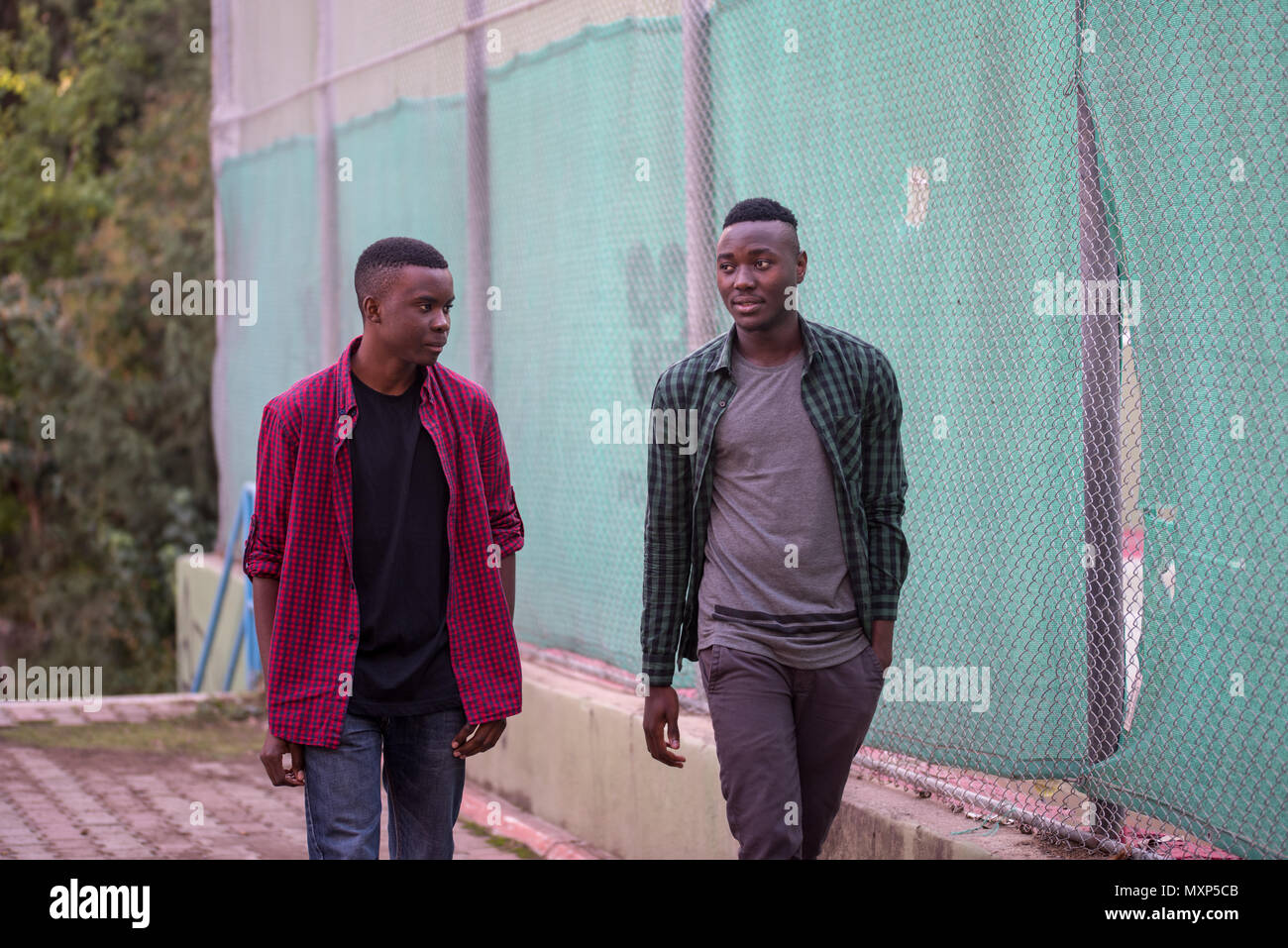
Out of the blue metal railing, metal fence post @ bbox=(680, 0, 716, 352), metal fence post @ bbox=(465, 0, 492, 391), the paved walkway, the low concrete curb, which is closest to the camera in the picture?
metal fence post @ bbox=(680, 0, 716, 352)

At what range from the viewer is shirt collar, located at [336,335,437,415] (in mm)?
3918

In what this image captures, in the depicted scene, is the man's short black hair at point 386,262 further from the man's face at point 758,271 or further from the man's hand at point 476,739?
the man's hand at point 476,739

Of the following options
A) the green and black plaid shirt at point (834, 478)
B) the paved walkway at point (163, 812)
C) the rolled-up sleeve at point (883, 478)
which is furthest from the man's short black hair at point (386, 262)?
the paved walkway at point (163, 812)

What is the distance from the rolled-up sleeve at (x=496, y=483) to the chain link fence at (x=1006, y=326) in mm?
1725

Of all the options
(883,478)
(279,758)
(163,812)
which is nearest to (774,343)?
(883,478)

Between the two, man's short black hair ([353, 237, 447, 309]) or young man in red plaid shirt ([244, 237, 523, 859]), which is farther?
man's short black hair ([353, 237, 447, 309])

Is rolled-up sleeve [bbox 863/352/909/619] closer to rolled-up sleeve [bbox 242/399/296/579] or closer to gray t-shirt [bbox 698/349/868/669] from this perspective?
gray t-shirt [bbox 698/349/868/669]

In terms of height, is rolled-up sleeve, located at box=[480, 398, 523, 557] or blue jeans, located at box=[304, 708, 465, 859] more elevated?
rolled-up sleeve, located at box=[480, 398, 523, 557]

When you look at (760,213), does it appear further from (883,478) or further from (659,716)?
(659,716)

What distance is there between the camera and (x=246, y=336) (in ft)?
45.2

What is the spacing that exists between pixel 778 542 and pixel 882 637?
0.39m

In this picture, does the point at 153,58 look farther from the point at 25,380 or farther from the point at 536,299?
the point at 536,299

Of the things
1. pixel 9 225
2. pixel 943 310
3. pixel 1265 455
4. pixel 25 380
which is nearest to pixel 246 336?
pixel 25 380

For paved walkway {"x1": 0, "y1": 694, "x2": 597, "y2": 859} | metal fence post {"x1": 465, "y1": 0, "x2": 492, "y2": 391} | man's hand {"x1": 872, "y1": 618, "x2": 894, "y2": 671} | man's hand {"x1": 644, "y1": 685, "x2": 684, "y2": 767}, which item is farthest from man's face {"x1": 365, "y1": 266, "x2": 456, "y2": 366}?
metal fence post {"x1": 465, "y1": 0, "x2": 492, "y2": 391}
